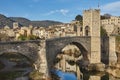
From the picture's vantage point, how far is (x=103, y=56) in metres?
44.4

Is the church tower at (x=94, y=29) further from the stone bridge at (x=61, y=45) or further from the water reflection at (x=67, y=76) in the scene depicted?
the water reflection at (x=67, y=76)

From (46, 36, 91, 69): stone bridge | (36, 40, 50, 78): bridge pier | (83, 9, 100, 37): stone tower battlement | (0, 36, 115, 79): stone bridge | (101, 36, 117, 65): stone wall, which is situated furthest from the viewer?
(101, 36, 117, 65): stone wall

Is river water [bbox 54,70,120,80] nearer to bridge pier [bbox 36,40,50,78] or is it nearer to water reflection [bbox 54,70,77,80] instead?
water reflection [bbox 54,70,77,80]

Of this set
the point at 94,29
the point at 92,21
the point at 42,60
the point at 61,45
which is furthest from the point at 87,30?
the point at 42,60

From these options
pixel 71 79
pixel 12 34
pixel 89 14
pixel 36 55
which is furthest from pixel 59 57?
pixel 12 34

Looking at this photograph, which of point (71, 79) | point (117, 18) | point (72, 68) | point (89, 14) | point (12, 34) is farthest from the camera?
point (12, 34)

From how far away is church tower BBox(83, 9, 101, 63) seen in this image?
132 feet

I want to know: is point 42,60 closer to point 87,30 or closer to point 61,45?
point 61,45

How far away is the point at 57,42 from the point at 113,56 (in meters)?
10.0

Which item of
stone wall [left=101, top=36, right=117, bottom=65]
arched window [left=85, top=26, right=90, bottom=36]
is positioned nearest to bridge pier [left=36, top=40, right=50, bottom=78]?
arched window [left=85, top=26, right=90, bottom=36]

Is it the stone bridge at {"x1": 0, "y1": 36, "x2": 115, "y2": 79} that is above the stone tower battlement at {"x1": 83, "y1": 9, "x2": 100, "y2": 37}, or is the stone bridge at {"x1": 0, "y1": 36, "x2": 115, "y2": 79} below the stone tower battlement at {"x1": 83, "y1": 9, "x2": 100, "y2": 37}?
below

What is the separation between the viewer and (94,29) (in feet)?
133

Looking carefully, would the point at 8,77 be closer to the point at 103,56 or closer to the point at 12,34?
the point at 103,56

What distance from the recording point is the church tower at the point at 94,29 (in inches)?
1583
